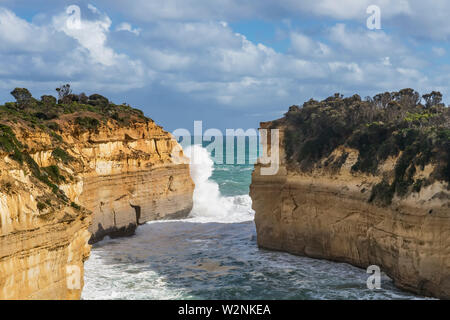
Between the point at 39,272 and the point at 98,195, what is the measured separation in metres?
15.8

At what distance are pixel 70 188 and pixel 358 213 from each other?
10868 millimetres

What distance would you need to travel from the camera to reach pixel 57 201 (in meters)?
13.5

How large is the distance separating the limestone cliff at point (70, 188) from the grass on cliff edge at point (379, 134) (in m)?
9.77

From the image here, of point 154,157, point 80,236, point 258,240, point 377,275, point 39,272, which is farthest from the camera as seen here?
point 154,157

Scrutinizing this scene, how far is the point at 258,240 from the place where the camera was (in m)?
24.9

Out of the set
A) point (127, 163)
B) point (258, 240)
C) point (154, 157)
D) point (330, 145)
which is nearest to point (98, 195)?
point (127, 163)

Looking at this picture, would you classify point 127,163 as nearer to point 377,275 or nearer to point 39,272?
point 377,275

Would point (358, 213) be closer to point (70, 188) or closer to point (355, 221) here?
point (355, 221)

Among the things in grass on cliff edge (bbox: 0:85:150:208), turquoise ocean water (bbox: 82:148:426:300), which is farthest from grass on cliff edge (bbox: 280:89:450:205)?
grass on cliff edge (bbox: 0:85:150:208)

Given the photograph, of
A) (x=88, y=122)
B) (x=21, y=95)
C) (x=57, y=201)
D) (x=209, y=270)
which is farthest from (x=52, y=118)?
(x=57, y=201)

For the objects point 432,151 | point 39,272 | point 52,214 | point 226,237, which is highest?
point 432,151

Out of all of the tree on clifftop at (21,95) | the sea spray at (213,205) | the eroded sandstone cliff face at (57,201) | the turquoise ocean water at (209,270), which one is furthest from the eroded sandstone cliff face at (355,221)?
the tree on clifftop at (21,95)

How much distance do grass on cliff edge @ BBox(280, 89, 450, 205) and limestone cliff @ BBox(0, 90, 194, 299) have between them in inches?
385

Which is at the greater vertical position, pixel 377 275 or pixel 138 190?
pixel 138 190
